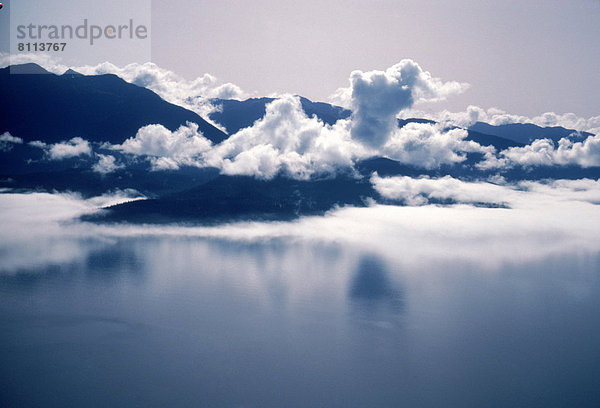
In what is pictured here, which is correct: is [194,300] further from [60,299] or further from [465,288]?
[465,288]

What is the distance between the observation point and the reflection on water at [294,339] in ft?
215

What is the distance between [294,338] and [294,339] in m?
0.75

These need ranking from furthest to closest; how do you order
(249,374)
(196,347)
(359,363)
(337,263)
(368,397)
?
(337,263), (196,347), (359,363), (249,374), (368,397)

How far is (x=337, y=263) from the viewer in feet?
614

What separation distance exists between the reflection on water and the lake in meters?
0.34

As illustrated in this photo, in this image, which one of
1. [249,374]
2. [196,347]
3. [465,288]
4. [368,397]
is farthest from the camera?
[465,288]

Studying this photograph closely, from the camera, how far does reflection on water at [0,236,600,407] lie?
65625mm

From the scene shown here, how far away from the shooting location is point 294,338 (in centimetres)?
8831

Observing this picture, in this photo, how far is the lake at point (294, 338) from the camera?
65.6m

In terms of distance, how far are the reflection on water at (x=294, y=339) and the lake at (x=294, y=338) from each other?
0.34 m

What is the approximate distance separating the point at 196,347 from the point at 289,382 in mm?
24169

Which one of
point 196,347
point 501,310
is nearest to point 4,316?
point 196,347

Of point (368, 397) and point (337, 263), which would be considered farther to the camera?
point (337, 263)

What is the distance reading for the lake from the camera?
65562 mm
